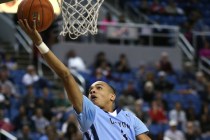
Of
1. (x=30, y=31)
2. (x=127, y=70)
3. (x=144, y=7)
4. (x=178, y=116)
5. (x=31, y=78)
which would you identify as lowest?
(x=178, y=116)

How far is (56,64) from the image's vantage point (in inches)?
192

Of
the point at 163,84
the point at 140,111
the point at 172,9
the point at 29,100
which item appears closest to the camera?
the point at 29,100

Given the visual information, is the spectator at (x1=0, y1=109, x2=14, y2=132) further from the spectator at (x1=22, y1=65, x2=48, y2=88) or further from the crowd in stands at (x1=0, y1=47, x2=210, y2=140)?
the spectator at (x1=22, y1=65, x2=48, y2=88)

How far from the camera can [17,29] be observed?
57.2ft

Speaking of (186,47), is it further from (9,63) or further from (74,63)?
(9,63)

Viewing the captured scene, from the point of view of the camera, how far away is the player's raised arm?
15.9 feet

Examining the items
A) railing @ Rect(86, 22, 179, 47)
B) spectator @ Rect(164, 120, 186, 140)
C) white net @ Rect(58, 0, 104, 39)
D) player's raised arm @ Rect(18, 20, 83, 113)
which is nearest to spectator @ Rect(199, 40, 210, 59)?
railing @ Rect(86, 22, 179, 47)

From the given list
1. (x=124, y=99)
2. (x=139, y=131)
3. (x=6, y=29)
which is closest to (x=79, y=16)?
(x=139, y=131)

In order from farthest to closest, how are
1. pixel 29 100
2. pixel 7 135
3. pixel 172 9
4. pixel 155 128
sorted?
pixel 172 9
pixel 155 128
pixel 29 100
pixel 7 135

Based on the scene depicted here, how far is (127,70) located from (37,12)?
1070cm

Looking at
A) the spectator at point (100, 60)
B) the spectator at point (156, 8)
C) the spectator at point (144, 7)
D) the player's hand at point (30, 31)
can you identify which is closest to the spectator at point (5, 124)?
the spectator at point (100, 60)

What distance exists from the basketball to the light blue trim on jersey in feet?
2.63

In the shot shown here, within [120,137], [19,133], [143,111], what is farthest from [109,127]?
[143,111]

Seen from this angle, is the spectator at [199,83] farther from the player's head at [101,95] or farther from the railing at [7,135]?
the player's head at [101,95]
